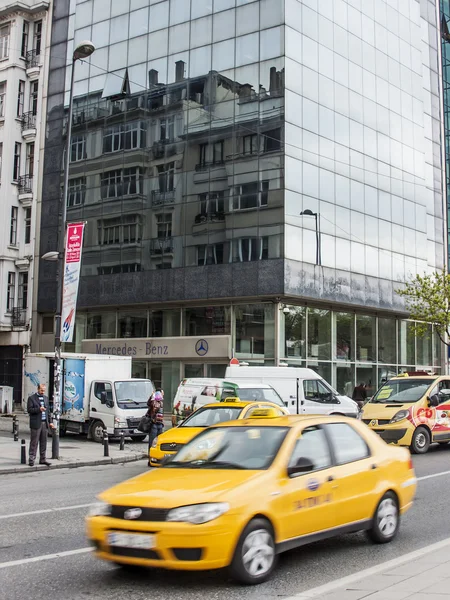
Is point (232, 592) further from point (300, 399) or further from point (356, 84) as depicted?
point (356, 84)

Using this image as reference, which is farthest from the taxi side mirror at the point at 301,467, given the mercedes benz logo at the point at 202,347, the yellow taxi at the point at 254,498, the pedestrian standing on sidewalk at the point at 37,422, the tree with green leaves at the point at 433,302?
the tree with green leaves at the point at 433,302

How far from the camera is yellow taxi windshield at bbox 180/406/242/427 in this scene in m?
16.3

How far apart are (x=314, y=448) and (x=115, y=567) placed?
7.59 ft

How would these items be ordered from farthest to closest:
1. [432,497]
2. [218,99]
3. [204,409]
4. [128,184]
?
[128,184] → [218,99] → [204,409] → [432,497]

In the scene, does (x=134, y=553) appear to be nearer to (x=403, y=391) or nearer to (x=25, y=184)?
(x=403, y=391)

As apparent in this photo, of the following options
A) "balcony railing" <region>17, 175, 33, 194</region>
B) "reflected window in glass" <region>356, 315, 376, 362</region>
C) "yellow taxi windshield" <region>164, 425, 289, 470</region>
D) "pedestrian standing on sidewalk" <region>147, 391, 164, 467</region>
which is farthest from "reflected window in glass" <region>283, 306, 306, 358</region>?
"yellow taxi windshield" <region>164, 425, 289, 470</region>

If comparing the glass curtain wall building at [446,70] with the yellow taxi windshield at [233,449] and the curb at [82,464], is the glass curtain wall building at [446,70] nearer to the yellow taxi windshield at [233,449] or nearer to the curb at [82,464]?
the curb at [82,464]

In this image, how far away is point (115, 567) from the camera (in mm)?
7375

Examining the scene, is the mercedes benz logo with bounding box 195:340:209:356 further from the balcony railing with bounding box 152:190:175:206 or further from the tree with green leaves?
the tree with green leaves

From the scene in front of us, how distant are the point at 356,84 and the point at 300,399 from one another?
65.0ft

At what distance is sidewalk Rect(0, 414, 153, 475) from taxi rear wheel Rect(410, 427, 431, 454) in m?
7.03

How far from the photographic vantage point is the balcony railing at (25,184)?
41.6 m

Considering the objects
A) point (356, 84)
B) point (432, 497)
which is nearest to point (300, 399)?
point (432, 497)

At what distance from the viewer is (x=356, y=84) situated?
38.1m
